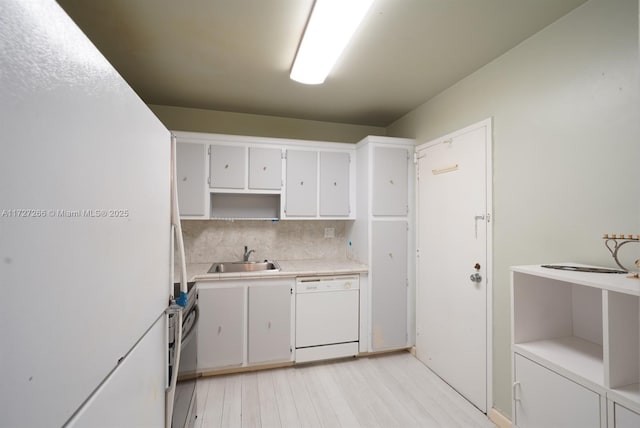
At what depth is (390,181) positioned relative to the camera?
2760 millimetres

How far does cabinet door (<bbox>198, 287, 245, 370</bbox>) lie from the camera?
230cm

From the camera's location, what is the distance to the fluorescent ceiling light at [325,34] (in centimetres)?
133

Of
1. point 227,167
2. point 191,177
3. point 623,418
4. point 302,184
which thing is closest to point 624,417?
point 623,418

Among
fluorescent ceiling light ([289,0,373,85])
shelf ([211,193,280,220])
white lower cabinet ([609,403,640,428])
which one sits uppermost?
fluorescent ceiling light ([289,0,373,85])

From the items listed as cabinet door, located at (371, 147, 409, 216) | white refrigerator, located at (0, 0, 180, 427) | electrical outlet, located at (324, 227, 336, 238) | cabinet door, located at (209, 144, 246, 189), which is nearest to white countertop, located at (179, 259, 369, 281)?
electrical outlet, located at (324, 227, 336, 238)

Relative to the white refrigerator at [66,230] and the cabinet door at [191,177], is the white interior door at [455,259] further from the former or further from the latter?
the cabinet door at [191,177]

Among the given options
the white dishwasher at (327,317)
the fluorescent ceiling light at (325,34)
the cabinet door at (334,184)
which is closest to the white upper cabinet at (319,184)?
the cabinet door at (334,184)

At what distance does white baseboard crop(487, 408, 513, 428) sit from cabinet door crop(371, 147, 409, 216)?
173cm

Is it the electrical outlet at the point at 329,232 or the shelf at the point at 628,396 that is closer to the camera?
the shelf at the point at 628,396

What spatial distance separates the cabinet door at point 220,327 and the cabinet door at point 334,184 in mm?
1285

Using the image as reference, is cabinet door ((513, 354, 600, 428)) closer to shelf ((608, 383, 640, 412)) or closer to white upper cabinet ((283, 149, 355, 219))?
shelf ((608, 383, 640, 412))

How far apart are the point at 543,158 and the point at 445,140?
0.85m

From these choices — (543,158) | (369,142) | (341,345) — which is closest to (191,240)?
(341,345)

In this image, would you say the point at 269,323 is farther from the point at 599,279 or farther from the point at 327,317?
the point at 599,279
